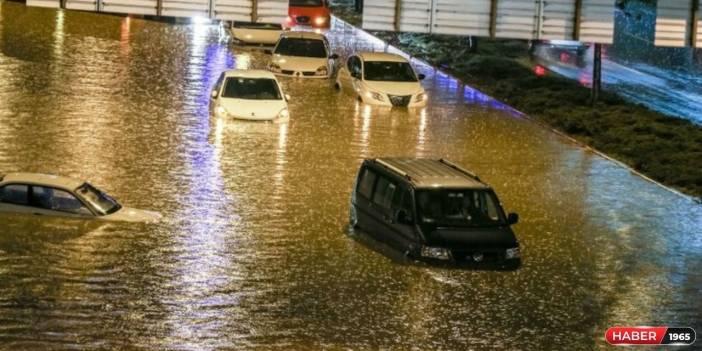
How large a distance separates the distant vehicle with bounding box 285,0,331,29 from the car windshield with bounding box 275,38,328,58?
1033 cm

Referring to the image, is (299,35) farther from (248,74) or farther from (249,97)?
(249,97)

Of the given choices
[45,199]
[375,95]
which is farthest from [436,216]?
[375,95]

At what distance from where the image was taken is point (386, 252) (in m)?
Answer: 22.5

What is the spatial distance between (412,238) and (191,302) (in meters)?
4.10

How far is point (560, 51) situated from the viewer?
2019 inches

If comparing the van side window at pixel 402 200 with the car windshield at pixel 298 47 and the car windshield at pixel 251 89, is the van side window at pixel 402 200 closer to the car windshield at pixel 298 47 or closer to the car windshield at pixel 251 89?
the car windshield at pixel 251 89

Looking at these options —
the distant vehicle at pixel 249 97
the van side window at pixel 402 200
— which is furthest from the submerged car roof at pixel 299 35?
the van side window at pixel 402 200

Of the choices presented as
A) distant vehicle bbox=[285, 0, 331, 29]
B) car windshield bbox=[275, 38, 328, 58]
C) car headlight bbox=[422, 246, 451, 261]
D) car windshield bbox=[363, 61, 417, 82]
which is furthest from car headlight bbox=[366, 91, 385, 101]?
distant vehicle bbox=[285, 0, 331, 29]

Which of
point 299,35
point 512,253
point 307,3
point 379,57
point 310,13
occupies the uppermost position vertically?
point 307,3

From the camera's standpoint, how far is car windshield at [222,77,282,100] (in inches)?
1341

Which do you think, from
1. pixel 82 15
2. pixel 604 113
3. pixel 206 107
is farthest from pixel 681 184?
pixel 82 15

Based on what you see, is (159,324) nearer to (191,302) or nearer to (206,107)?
(191,302)

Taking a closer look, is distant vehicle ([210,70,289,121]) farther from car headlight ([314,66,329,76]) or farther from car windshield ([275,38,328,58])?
car windshield ([275,38,328,58])

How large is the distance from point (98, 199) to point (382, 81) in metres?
14.9
